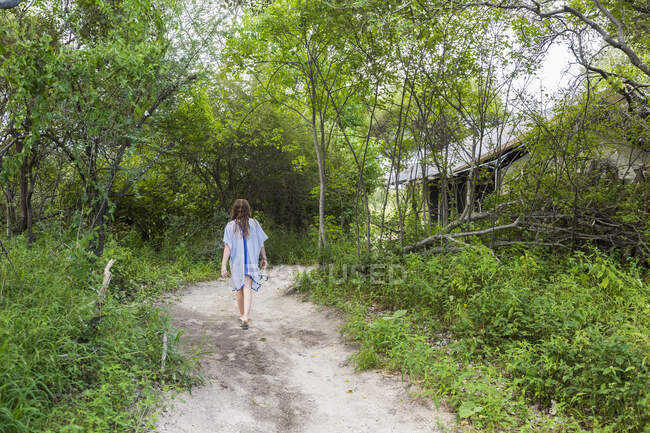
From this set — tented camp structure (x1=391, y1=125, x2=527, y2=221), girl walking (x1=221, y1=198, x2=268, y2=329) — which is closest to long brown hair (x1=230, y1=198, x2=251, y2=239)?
girl walking (x1=221, y1=198, x2=268, y2=329)

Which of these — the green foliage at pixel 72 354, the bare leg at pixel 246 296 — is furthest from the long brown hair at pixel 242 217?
the green foliage at pixel 72 354

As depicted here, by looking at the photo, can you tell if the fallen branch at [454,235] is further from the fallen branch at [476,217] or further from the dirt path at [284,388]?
the dirt path at [284,388]

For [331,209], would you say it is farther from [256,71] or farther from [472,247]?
[472,247]

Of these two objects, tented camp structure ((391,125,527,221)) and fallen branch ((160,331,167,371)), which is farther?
tented camp structure ((391,125,527,221))

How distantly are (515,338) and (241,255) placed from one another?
371 cm

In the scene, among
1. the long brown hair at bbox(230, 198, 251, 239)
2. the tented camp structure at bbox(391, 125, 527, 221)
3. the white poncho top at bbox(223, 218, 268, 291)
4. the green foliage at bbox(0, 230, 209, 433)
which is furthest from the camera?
the tented camp structure at bbox(391, 125, 527, 221)

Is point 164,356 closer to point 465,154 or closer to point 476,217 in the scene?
point 476,217

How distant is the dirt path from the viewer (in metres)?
3.46

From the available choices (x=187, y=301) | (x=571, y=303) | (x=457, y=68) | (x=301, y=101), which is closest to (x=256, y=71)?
(x=301, y=101)

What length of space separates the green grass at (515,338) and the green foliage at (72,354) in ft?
7.47

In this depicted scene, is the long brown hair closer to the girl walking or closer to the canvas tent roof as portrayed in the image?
the girl walking

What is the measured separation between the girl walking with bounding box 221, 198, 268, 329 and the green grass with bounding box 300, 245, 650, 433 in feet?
4.95

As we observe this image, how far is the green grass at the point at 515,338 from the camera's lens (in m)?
3.41

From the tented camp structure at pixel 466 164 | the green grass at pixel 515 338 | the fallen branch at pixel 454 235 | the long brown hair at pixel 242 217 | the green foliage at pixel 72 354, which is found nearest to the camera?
the green foliage at pixel 72 354
